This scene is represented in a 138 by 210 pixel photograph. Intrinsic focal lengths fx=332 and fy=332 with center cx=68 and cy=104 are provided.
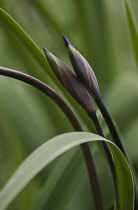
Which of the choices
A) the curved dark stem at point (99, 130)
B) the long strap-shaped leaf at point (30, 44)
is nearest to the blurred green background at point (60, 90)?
the long strap-shaped leaf at point (30, 44)

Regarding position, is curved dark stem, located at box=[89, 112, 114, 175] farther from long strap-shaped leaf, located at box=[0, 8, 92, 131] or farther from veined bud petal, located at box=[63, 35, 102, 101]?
long strap-shaped leaf, located at box=[0, 8, 92, 131]

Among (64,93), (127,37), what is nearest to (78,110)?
(64,93)

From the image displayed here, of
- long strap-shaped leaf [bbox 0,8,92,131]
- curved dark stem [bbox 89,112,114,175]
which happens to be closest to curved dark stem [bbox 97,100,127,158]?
curved dark stem [bbox 89,112,114,175]

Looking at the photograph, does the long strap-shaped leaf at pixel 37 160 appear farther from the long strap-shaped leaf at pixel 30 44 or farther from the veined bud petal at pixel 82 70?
the long strap-shaped leaf at pixel 30 44

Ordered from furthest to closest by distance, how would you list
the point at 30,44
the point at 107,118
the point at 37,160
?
the point at 30,44 → the point at 107,118 → the point at 37,160

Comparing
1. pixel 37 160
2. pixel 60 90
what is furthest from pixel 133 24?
pixel 37 160

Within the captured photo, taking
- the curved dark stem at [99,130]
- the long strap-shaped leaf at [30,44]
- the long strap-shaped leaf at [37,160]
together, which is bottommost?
the curved dark stem at [99,130]

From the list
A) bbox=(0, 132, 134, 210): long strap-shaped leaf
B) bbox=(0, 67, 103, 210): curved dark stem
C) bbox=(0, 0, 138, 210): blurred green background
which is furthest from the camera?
bbox=(0, 0, 138, 210): blurred green background

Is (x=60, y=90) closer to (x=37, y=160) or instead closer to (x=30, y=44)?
(x=30, y=44)

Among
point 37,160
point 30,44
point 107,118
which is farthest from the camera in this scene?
point 30,44
